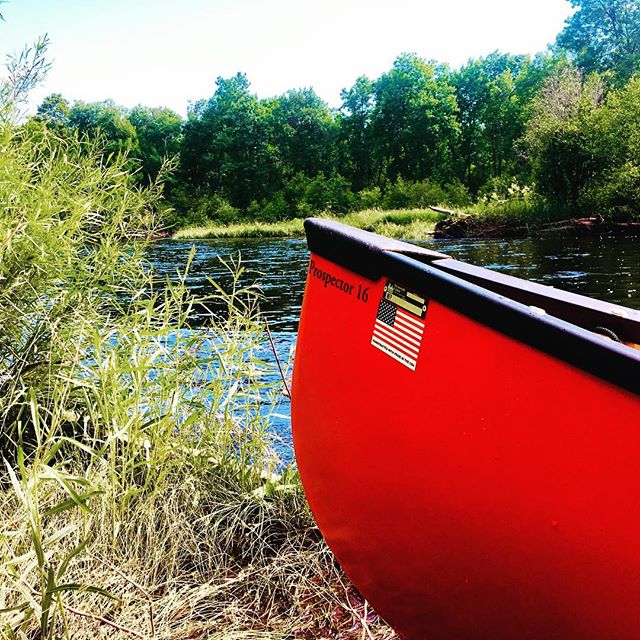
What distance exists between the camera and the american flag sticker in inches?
64.7

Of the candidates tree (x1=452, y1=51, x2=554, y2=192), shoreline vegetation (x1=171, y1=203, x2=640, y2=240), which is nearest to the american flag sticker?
shoreline vegetation (x1=171, y1=203, x2=640, y2=240)

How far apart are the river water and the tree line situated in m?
20.4

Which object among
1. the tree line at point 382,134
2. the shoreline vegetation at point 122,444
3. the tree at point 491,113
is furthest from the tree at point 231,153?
the shoreline vegetation at point 122,444

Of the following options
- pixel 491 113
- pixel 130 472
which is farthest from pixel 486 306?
pixel 491 113

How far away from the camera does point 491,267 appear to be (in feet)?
48.0

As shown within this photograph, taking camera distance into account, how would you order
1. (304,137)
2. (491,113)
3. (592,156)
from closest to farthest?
(592,156), (491,113), (304,137)

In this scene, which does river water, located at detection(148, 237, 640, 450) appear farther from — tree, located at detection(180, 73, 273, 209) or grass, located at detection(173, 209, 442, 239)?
tree, located at detection(180, 73, 273, 209)

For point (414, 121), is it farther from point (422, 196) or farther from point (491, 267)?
point (491, 267)

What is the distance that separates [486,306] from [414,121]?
55.4 metres

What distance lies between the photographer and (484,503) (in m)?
1.55

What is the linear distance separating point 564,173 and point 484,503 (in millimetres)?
28991

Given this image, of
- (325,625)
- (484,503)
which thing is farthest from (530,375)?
(325,625)

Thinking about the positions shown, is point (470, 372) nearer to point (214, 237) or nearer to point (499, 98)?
point (214, 237)

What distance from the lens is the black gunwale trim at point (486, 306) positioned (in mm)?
1267
